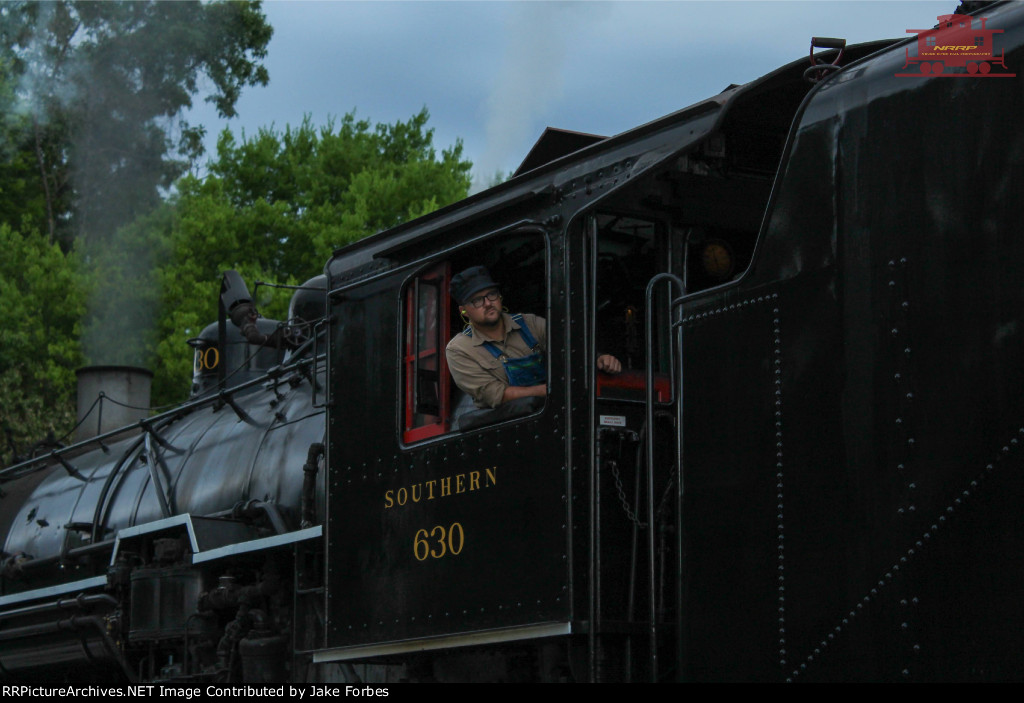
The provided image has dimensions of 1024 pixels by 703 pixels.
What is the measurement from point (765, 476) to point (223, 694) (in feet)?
13.4

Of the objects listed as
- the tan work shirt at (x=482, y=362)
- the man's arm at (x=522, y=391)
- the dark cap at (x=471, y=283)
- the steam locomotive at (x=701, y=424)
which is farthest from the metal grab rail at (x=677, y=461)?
the dark cap at (x=471, y=283)

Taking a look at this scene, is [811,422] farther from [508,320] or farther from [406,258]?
[406,258]

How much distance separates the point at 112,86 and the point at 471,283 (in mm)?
29018

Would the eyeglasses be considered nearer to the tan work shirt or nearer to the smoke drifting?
the tan work shirt

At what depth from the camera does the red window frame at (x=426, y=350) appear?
18.1ft

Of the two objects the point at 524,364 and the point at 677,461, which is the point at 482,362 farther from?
the point at 677,461

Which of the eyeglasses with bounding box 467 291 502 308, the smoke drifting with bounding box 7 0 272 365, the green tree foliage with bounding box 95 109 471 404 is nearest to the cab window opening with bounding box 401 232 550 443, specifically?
the eyeglasses with bounding box 467 291 502 308

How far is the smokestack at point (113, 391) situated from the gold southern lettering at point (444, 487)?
821cm

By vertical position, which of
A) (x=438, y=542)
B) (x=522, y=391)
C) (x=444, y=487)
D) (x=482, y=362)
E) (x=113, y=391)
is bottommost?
(x=438, y=542)

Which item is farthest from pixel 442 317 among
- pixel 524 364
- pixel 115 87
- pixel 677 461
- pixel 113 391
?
pixel 115 87

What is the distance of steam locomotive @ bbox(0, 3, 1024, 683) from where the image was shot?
11.5ft

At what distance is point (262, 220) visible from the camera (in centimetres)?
2577

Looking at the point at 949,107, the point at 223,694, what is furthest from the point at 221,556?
the point at 949,107

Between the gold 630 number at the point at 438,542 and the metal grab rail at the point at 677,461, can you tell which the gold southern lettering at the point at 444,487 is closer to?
the gold 630 number at the point at 438,542
